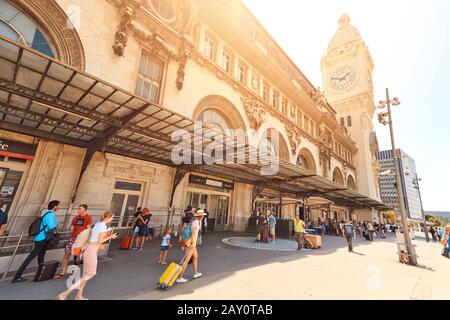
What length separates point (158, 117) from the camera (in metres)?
8.11

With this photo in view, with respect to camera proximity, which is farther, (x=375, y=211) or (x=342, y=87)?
(x=342, y=87)

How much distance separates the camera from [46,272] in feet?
16.0

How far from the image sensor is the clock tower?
4053 centimetres

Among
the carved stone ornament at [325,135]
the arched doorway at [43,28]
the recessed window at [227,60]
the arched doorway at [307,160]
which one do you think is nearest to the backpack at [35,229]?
the arched doorway at [43,28]

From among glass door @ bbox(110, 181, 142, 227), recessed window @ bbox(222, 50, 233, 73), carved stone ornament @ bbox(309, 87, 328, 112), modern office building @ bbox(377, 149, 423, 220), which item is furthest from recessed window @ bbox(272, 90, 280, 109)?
modern office building @ bbox(377, 149, 423, 220)

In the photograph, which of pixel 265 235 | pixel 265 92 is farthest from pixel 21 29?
pixel 265 92

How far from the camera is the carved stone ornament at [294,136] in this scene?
862 inches

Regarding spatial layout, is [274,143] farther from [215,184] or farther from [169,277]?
[169,277]

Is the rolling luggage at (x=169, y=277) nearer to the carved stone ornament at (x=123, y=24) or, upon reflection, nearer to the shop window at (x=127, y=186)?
the shop window at (x=127, y=186)

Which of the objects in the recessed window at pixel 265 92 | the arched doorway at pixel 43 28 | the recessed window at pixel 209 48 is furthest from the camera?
the recessed window at pixel 265 92

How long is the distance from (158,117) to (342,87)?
159 ft

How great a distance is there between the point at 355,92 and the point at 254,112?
35.8 m

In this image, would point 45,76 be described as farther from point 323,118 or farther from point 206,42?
point 323,118
